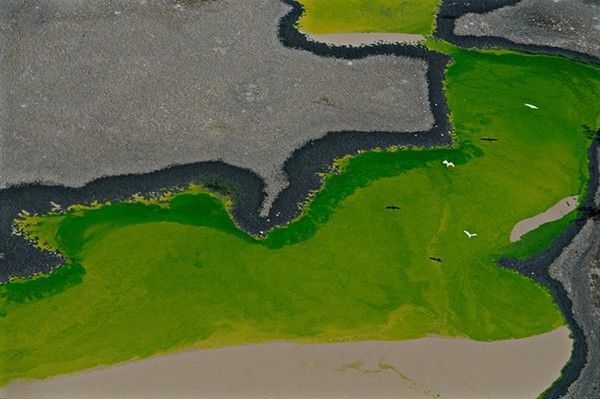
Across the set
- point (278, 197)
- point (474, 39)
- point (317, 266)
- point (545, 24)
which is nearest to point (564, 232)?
point (317, 266)

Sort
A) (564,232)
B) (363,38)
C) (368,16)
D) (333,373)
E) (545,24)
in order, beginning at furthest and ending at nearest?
(545,24) → (368,16) → (363,38) → (564,232) → (333,373)

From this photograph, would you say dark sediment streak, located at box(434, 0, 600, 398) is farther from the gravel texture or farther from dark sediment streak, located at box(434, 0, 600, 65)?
the gravel texture

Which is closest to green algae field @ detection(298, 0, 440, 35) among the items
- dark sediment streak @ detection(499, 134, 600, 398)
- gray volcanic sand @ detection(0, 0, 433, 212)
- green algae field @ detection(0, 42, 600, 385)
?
gray volcanic sand @ detection(0, 0, 433, 212)

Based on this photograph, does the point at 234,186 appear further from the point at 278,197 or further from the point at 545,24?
the point at 545,24

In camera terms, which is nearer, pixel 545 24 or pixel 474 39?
pixel 474 39

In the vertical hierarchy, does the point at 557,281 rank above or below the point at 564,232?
below

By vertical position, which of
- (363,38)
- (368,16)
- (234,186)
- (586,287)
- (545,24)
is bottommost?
(586,287)

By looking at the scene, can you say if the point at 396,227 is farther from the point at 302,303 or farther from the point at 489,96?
the point at 489,96
